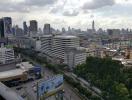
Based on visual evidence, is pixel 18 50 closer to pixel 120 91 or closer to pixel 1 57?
pixel 1 57

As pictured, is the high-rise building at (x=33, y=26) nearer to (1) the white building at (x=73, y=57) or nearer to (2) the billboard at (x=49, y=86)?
(1) the white building at (x=73, y=57)

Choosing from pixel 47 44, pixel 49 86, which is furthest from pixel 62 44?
pixel 49 86

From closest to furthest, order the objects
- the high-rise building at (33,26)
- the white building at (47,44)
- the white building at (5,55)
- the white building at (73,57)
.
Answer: the white building at (73,57), the white building at (5,55), the white building at (47,44), the high-rise building at (33,26)

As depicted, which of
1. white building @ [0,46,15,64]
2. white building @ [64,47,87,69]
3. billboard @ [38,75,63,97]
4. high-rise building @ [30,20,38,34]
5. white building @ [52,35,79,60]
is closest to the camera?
billboard @ [38,75,63,97]

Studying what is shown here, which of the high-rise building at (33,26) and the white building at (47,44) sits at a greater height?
the high-rise building at (33,26)

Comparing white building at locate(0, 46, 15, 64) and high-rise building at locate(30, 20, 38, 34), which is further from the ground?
high-rise building at locate(30, 20, 38, 34)

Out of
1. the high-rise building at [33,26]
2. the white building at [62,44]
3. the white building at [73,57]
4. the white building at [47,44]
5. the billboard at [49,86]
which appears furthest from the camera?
the high-rise building at [33,26]

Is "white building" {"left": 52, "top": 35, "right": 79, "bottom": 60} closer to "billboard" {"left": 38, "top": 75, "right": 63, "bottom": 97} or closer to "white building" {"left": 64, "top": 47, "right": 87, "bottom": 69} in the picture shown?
"white building" {"left": 64, "top": 47, "right": 87, "bottom": 69}

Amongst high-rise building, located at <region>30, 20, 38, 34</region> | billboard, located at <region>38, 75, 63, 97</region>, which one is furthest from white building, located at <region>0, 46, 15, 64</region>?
high-rise building, located at <region>30, 20, 38, 34</region>

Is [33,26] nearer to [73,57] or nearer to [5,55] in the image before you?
[5,55]

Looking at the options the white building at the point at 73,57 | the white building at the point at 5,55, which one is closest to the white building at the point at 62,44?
the white building at the point at 73,57
